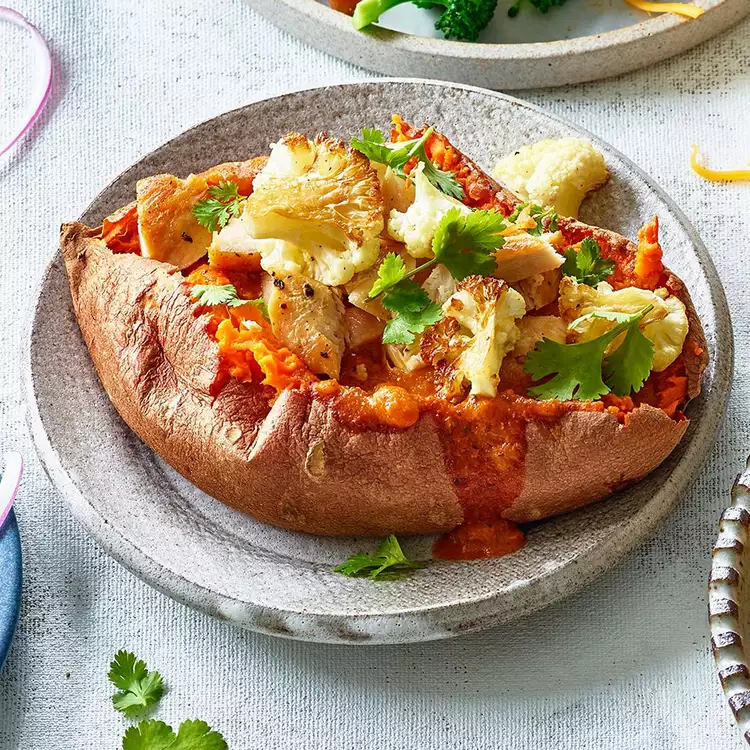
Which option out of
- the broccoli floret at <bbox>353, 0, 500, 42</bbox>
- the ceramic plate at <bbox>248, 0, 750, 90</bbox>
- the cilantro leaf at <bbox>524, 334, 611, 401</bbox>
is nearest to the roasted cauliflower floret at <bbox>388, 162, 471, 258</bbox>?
the cilantro leaf at <bbox>524, 334, 611, 401</bbox>

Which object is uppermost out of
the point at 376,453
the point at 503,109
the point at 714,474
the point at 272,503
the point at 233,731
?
the point at 503,109

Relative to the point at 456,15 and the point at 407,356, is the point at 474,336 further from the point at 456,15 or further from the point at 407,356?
the point at 456,15

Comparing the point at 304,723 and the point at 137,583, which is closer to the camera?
the point at 304,723

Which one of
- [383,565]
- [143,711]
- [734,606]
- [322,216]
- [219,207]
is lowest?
[143,711]

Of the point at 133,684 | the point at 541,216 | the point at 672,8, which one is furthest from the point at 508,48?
the point at 133,684

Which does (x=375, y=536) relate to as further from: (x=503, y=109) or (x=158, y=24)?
(x=158, y=24)

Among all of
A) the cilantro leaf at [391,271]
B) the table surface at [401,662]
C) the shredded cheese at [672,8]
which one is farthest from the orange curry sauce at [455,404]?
the shredded cheese at [672,8]

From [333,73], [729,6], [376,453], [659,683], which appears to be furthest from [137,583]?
[729,6]
